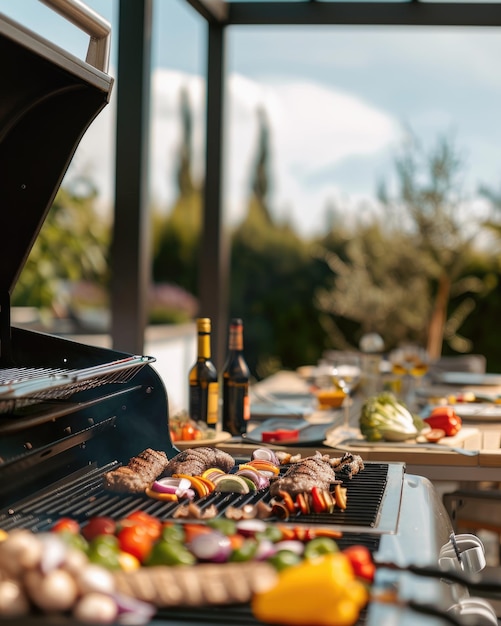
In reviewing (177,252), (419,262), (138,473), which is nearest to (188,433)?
(138,473)

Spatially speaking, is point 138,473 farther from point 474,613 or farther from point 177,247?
point 177,247

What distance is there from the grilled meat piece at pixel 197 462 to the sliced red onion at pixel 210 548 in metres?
0.60

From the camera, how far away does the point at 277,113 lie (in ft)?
47.1

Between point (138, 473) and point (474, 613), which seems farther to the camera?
point (138, 473)

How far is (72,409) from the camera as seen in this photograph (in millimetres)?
1827

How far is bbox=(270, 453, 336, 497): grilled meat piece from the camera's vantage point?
181cm

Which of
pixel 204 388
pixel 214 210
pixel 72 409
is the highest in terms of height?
pixel 214 210

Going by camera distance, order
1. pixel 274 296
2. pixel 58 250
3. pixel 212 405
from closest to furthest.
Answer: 1. pixel 212 405
2. pixel 58 250
3. pixel 274 296

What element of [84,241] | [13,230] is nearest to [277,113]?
[84,241]

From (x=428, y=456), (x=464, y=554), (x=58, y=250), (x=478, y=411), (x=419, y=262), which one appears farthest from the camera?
(x=419, y=262)

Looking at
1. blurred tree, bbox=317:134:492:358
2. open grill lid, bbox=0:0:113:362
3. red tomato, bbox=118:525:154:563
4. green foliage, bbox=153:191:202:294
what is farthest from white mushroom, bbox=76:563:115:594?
green foliage, bbox=153:191:202:294

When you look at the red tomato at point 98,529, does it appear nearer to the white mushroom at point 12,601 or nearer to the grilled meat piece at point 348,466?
the white mushroom at point 12,601

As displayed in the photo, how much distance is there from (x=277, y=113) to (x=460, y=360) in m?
8.91

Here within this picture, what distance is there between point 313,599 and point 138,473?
0.84 m
